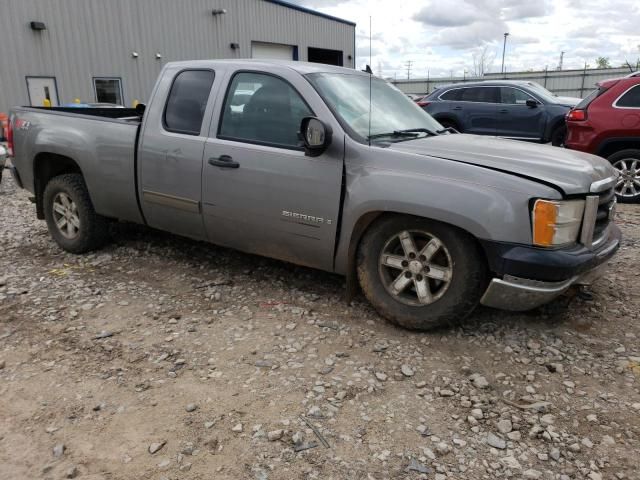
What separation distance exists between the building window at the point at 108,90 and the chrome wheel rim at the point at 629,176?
54.2ft

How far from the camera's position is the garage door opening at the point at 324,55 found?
28.0 metres

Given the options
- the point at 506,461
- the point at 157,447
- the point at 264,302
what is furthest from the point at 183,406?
the point at 506,461

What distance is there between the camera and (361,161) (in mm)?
3457

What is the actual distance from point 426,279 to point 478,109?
369 inches

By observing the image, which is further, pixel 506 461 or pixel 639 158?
pixel 639 158

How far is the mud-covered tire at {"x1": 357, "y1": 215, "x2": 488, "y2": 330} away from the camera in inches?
127

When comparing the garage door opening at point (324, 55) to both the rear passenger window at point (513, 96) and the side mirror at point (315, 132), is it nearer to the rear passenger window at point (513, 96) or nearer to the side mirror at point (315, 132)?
the rear passenger window at point (513, 96)

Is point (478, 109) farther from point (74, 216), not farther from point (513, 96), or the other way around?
point (74, 216)

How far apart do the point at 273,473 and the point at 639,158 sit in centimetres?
688

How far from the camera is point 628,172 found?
7.20 meters

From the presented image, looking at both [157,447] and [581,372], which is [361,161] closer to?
[581,372]

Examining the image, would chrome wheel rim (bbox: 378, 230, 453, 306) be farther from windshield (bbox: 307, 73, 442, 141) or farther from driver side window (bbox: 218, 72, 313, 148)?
driver side window (bbox: 218, 72, 313, 148)

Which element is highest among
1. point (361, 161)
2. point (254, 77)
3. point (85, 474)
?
point (254, 77)

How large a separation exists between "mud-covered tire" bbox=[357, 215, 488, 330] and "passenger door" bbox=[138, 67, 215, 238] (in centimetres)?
149
